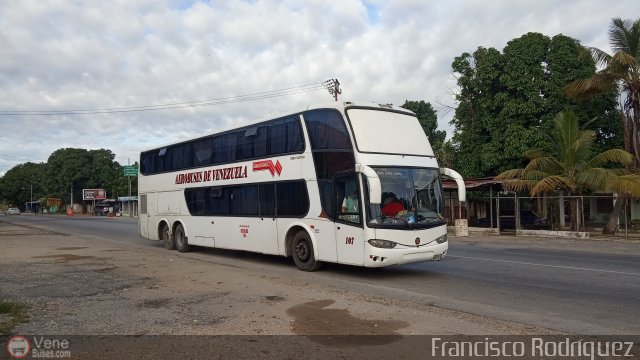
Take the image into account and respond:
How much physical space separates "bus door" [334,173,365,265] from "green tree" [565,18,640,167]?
16.3m

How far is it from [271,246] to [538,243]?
40.4 ft

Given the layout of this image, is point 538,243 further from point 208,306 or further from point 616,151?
point 208,306

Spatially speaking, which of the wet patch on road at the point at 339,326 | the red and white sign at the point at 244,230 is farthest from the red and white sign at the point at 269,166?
the wet patch on road at the point at 339,326

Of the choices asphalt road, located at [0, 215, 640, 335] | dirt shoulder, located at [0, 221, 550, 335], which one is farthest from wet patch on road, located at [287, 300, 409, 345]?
asphalt road, located at [0, 215, 640, 335]

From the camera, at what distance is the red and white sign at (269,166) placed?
12.5 m

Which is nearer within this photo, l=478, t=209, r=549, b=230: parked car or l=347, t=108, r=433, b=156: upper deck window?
l=347, t=108, r=433, b=156: upper deck window

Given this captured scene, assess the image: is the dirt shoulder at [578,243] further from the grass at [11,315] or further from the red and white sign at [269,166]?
the grass at [11,315]

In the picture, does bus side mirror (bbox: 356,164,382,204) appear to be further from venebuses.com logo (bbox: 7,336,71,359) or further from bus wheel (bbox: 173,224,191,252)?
bus wheel (bbox: 173,224,191,252)

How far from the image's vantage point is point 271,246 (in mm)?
12805

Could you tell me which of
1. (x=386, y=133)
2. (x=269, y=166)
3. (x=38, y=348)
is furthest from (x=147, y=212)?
(x=38, y=348)

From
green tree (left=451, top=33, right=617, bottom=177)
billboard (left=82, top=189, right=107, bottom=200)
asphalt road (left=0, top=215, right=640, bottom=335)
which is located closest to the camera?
asphalt road (left=0, top=215, right=640, bottom=335)

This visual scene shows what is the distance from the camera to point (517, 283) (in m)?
10.2

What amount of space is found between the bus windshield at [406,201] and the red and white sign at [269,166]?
9.77 ft

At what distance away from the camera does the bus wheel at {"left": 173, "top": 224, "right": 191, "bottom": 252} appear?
1667 cm
